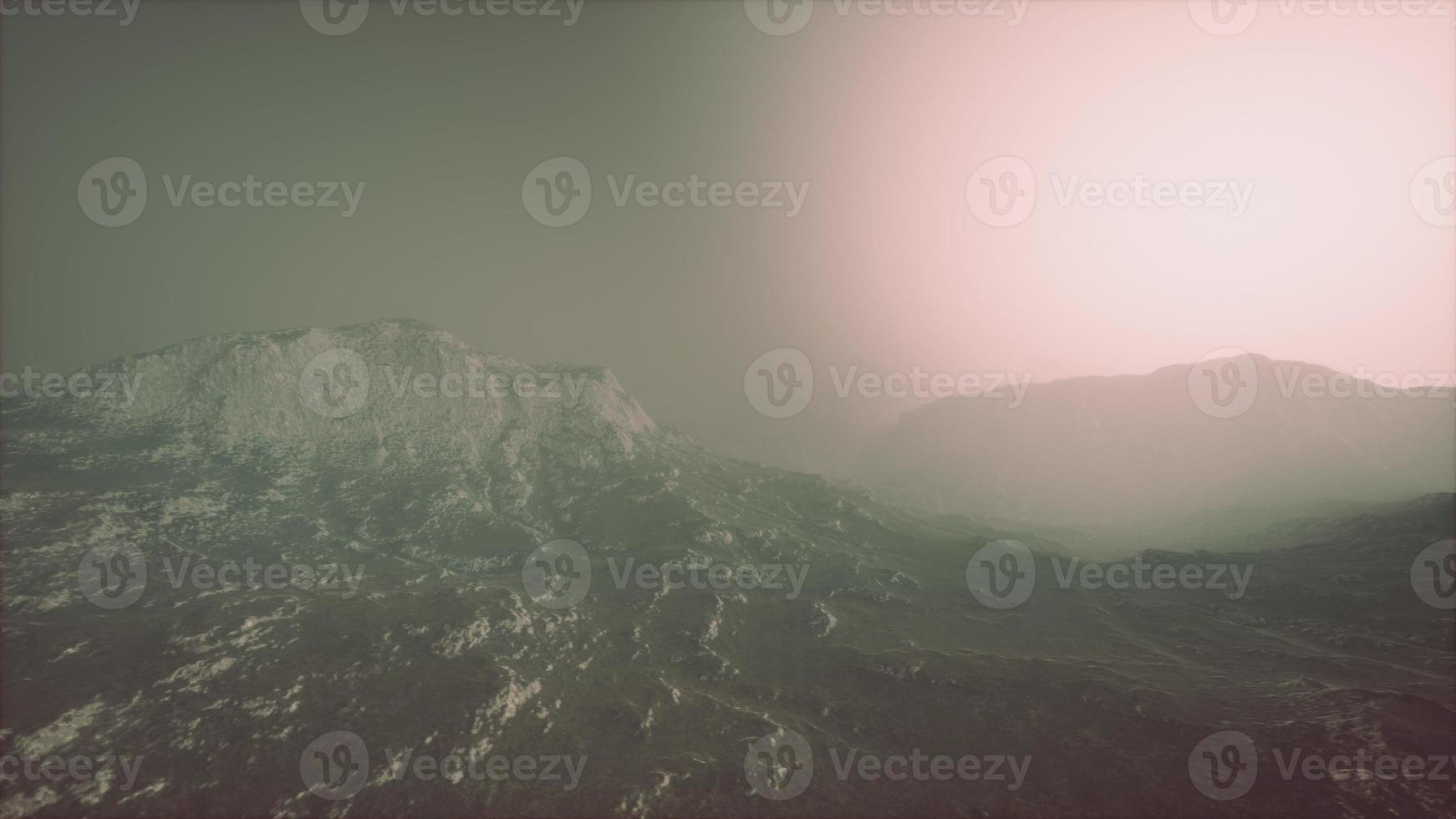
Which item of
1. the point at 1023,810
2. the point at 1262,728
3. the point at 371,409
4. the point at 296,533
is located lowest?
the point at 1023,810

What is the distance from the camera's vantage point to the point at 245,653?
24.5 metres

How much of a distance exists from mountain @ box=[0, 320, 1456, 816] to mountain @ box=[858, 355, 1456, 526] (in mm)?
48097

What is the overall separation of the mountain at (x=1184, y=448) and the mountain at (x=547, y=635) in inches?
1894

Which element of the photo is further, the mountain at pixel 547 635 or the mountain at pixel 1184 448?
the mountain at pixel 1184 448

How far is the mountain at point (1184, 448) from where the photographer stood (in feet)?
304

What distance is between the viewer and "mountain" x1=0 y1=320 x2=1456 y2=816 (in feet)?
62.6

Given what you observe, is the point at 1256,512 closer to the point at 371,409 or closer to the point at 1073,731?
the point at 1073,731

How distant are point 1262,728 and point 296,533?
59.2 m

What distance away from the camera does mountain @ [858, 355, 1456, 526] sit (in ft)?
304

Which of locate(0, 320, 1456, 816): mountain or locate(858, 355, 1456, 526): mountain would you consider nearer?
locate(0, 320, 1456, 816): mountain

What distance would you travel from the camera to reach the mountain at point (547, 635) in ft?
62.6

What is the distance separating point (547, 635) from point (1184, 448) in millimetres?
135039

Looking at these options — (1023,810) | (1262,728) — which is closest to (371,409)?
(1023,810)

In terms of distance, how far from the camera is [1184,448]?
4274 inches
